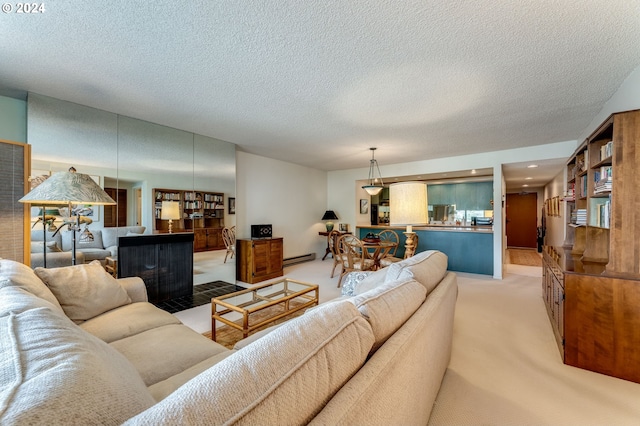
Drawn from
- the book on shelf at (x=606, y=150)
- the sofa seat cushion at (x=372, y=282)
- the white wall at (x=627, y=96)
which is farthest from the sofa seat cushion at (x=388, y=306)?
the white wall at (x=627, y=96)

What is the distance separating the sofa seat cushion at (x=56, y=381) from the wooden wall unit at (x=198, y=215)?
3053mm

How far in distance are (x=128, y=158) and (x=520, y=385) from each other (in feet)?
14.3

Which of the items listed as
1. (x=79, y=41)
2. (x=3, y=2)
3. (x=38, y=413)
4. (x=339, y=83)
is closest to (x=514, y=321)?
(x=339, y=83)

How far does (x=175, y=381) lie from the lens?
1.14 meters

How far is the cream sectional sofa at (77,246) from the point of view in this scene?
256 cm

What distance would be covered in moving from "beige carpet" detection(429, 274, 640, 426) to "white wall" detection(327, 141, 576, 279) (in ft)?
7.69

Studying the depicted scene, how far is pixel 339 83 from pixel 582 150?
9.27ft

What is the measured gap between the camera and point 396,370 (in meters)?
0.88

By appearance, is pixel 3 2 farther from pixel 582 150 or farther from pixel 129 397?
pixel 582 150

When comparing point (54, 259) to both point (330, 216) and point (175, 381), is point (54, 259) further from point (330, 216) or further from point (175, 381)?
point (330, 216)

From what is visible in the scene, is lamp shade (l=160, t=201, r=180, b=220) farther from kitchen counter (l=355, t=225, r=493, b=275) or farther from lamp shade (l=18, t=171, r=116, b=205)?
kitchen counter (l=355, t=225, r=493, b=275)

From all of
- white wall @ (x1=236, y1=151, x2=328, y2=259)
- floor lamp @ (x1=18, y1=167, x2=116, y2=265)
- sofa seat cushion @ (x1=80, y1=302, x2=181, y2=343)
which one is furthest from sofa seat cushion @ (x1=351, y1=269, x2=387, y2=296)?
white wall @ (x1=236, y1=151, x2=328, y2=259)

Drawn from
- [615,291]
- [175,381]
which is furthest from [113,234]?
[615,291]

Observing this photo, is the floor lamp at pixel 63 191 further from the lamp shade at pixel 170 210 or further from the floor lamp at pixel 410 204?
the floor lamp at pixel 410 204
